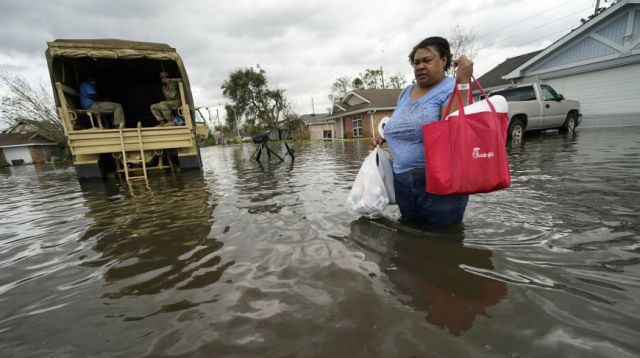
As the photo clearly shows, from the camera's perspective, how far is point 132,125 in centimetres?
964

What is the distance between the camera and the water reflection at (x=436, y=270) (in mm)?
1484

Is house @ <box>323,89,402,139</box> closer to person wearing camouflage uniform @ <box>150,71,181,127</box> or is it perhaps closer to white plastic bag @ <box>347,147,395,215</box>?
person wearing camouflage uniform @ <box>150,71,181,127</box>

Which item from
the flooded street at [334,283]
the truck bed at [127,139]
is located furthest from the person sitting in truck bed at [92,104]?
the flooded street at [334,283]

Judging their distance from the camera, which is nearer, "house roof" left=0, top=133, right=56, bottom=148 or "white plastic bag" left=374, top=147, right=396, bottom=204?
"white plastic bag" left=374, top=147, right=396, bottom=204

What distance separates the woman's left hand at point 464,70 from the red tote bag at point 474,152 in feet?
0.40

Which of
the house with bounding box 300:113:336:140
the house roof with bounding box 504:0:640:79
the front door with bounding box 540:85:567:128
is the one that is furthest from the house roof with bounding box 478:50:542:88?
the house with bounding box 300:113:336:140

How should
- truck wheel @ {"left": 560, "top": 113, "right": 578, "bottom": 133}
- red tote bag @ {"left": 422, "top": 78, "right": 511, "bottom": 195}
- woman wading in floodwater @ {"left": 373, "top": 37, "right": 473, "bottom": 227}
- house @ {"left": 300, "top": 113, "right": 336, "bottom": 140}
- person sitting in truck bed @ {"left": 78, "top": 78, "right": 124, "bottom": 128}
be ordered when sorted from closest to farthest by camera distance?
red tote bag @ {"left": 422, "top": 78, "right": 511, "bottom": 195}
woman wading in floodwater @ {"left": 373, "top": 37, "right": 473, "bottom": 227}
person sitting in truck bed @ {"left": 78, "top": 78, "right": 124, "bottom": 128}
truck wheel @ {"left": 560, "top": 113, "right": 578, "bottom": 133}
house @ {"left": 300, "top": 113, "right": 336, "bottom": 140}

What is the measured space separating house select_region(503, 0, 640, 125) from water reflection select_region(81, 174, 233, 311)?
637 inches

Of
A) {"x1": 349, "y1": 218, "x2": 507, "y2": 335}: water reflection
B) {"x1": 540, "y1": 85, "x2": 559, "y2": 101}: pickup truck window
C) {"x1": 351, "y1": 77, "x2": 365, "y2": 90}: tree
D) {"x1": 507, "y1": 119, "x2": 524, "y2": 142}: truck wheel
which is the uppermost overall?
{"x1": 351, "y1": 77, "x2": 365, "y2": 90}: tree

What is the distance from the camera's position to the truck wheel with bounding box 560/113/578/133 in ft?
35.4

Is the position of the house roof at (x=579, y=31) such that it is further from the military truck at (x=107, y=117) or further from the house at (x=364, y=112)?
the military truck at (x=107, y=117)

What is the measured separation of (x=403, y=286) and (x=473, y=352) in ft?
1.88

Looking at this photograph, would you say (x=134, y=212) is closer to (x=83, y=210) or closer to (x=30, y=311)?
(x=83, y=210)

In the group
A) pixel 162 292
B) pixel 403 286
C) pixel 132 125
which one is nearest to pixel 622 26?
pixel 403 286
